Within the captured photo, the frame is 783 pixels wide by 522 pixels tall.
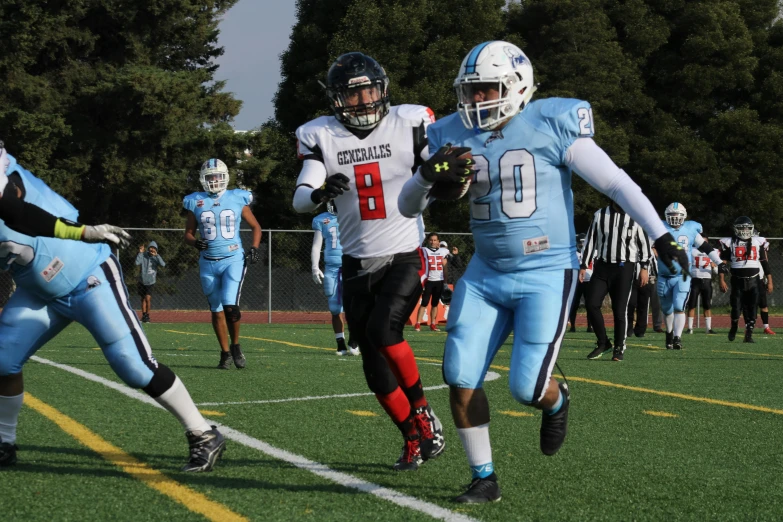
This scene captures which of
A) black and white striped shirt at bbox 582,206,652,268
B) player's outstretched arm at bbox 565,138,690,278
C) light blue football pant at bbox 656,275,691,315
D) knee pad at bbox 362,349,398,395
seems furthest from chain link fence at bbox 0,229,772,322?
player's outstretched arm at bbox 565,138,690,278

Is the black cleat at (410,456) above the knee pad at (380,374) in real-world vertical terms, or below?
below

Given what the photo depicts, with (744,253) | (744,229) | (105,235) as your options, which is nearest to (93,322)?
(105,235)

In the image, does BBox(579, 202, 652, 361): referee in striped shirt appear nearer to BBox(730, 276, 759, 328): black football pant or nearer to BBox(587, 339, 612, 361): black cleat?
BBox(587, 339, 612, 361): black cleat

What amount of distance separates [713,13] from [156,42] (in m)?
16.8

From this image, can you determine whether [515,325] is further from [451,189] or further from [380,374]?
[380,374]

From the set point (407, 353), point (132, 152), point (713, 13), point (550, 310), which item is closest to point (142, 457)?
point (407, 353)

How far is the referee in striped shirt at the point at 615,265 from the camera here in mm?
11234

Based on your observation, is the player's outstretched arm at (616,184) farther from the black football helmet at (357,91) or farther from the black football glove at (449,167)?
the black football helmet at (357,91)

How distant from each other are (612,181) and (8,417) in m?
2.91

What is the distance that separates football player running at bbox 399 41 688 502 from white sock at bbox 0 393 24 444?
2073mm

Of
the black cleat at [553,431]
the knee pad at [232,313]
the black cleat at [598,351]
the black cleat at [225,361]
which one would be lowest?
the black cleat at [598,351]

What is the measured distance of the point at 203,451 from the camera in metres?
4.57

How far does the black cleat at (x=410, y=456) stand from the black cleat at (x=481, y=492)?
2.33 feet

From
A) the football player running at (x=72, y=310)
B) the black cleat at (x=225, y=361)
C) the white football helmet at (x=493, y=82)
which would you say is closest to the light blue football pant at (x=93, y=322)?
the football player running at (x=72, y=310)
